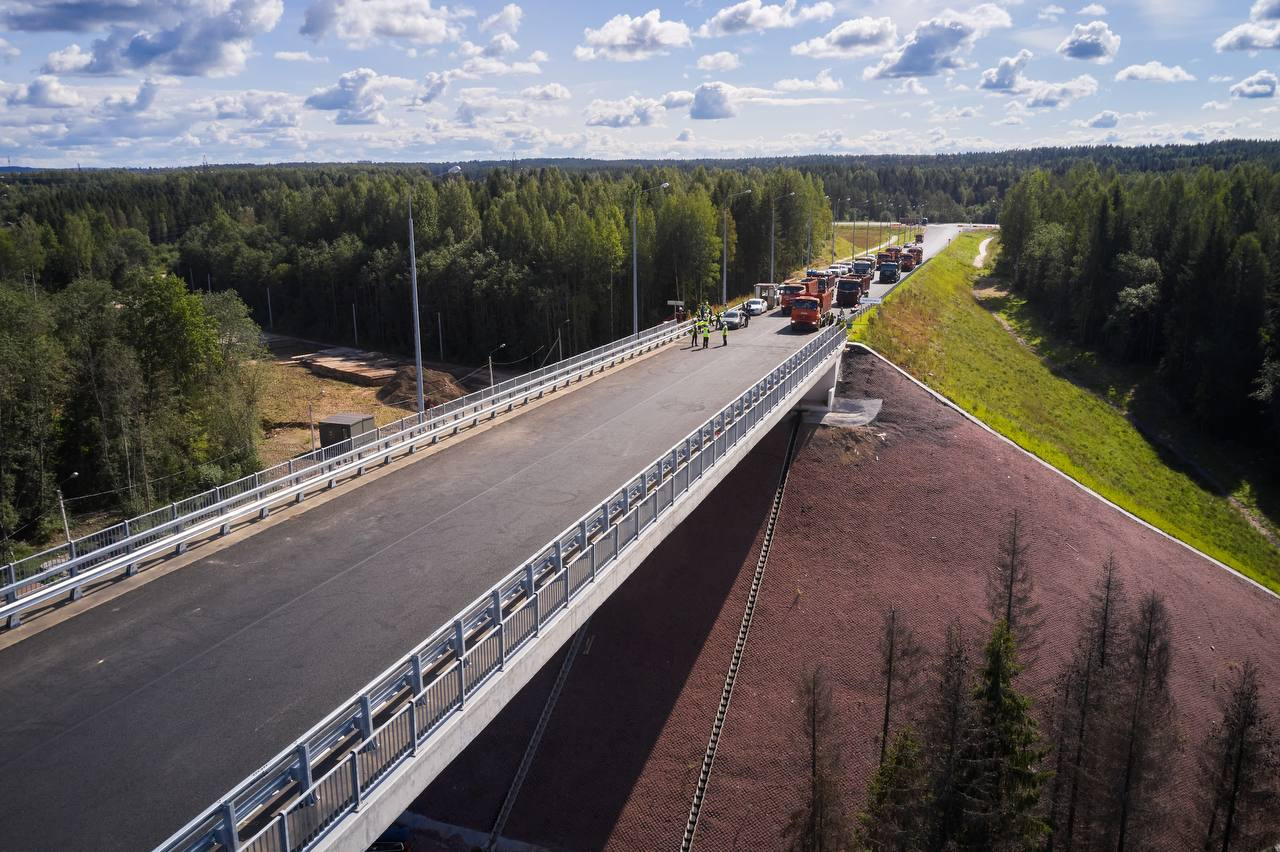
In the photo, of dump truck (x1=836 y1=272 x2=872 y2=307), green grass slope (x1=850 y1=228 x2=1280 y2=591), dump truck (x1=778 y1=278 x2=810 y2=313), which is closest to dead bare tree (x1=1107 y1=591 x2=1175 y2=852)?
green grass slope (x1=850 y1=228 x2=1280 y2=591)

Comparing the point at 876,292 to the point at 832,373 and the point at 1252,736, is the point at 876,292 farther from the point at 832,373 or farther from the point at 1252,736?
the point at 1252,736

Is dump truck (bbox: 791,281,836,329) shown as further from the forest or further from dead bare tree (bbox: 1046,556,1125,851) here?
dead bare tree (bbox: 1046,556,1125,851)

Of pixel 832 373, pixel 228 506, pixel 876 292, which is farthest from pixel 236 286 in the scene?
pixel 228 506

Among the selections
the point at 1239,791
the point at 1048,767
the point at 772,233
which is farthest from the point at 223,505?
the point at 772,233

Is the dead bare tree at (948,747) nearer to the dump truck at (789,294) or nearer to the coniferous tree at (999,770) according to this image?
the coniferous tree at (999,770)

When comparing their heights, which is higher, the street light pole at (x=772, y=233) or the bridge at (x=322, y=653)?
the street light pole at (x=772, y=233)

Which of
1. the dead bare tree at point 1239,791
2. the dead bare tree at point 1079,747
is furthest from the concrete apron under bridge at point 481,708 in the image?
the dead bare tree at point 1239,791

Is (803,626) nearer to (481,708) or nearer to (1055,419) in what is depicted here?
(481,708)
